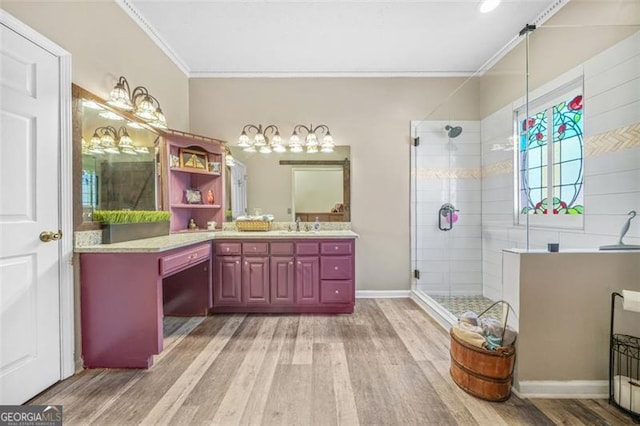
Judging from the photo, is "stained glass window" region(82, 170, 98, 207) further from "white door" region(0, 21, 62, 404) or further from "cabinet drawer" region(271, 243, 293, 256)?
"cabinet drawer" region(271, 243, 293, 256)

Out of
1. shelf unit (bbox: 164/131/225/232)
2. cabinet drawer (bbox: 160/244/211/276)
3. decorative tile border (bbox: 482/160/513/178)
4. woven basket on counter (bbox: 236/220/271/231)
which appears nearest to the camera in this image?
cabinet drawer (bbox: 160/244/211/276)

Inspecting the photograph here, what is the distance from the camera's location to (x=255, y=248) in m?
2.86

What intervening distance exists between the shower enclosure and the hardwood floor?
0.65 metres

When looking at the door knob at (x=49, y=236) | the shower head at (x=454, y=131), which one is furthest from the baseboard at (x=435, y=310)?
the door knob at (x=49, y=236)

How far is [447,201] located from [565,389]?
212 centimetres

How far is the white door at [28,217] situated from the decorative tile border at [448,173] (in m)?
3.45

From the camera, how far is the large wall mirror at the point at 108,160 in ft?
6.26

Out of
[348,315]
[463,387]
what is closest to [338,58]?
[348,315]

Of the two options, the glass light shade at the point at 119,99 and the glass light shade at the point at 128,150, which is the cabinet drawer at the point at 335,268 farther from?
the glass light shade at the point at 119,99

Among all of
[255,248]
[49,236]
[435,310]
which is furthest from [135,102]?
[435,310]

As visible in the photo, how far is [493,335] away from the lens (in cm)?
168

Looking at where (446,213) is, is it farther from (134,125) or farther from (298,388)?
(134,125)

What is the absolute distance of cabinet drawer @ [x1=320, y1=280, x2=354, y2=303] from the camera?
2873 millimetres

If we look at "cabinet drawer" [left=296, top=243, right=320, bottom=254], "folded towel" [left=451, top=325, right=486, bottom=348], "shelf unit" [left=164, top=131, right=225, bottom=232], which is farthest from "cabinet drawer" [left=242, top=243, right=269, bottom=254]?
"folded towel" [left=451, top=325, right=486, bottom=348]
